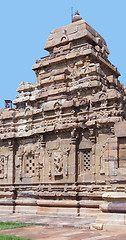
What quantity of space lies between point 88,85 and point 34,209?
822 cm

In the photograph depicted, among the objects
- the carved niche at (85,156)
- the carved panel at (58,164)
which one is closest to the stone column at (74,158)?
the carved niche at (85,156)

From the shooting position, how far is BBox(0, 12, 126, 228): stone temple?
17.2 meters

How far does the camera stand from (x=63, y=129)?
730 inches

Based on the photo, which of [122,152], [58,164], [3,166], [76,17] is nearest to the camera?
[122,152]

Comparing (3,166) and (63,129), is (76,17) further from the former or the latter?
(3,166)

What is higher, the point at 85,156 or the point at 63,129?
the point at 63,129

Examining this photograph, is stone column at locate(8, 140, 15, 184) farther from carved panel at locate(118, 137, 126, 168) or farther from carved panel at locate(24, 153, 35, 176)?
carved panel at locate(118, 137, 126, 168)

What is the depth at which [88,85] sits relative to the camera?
18.7m

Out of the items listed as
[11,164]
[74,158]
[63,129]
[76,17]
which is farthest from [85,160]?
[76,17]

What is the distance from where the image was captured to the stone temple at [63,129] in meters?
17.2

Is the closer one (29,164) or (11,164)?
(29,164)

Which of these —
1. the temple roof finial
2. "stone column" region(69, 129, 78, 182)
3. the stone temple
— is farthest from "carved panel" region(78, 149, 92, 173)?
the temple roof finial

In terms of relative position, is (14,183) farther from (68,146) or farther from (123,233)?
(123,233)

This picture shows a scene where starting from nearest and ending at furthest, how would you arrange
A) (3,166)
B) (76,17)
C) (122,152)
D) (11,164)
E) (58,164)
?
(122,152)
(58,164)
(11,164)
(3,166)
(76,17)
